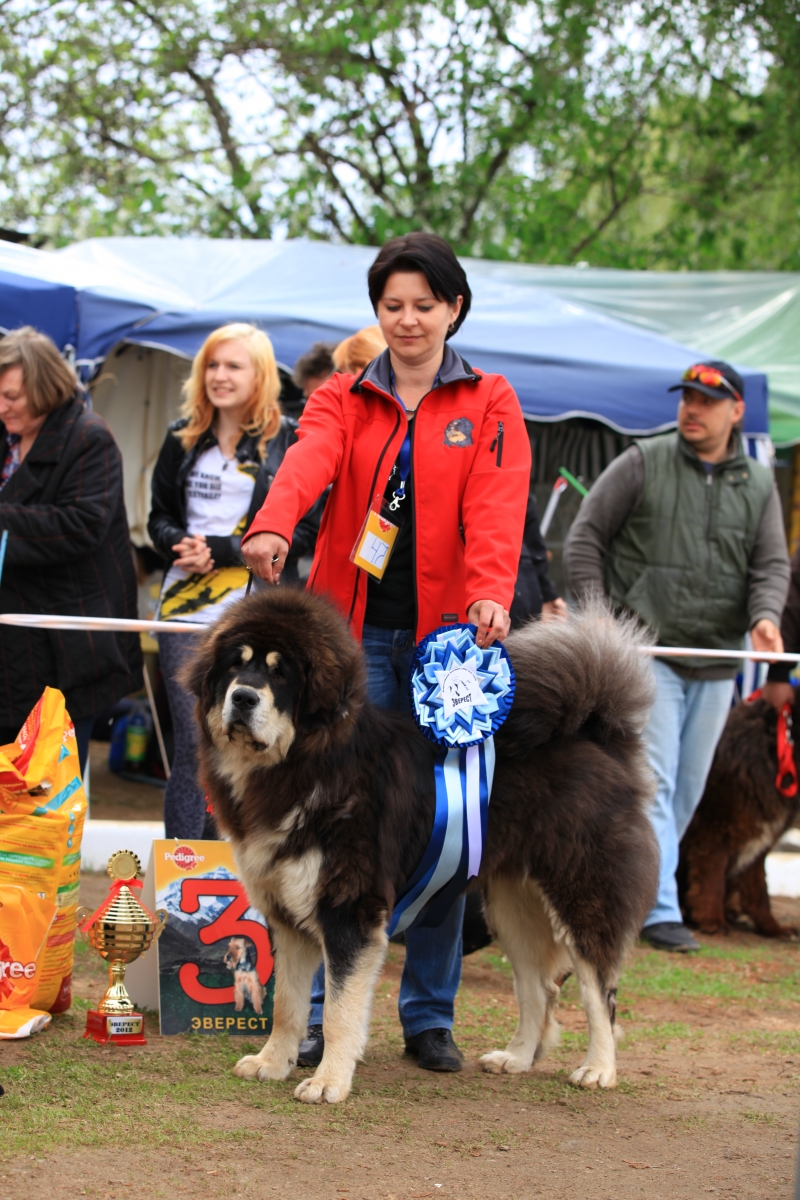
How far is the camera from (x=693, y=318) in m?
9.91

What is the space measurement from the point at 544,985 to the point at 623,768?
0.68 m

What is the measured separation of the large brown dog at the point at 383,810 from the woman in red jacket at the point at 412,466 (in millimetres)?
281

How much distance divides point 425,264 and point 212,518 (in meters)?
1.79

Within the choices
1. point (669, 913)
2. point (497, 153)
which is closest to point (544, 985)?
point (669, 913)

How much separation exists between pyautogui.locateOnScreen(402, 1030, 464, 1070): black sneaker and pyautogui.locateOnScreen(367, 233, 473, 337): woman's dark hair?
2055mm

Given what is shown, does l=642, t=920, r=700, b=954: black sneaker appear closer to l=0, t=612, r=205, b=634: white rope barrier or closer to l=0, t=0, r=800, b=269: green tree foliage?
l=0, t=612, r=205, b=634: white rope barrier

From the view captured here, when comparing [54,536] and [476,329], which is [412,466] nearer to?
[54,536]

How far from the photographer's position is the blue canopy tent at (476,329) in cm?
631

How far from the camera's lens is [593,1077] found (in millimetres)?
3232

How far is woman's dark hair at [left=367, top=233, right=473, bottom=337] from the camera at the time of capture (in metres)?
3.09

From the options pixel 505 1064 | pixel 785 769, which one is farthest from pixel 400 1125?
pixel 785 769

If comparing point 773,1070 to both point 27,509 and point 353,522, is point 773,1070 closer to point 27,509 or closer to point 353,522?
point 353,522

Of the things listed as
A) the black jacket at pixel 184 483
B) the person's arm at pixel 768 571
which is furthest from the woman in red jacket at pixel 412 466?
the person's arm at pixel 768 571

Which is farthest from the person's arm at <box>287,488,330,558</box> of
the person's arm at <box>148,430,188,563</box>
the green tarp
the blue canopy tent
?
the green tarp
